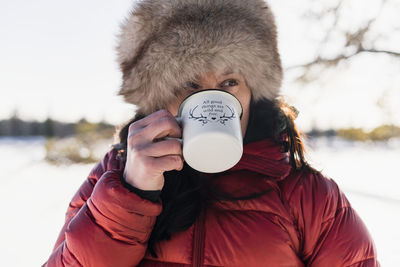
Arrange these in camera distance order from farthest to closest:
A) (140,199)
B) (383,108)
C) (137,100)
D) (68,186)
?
(383,108) < (68,186) < (137,100) < (140,199)

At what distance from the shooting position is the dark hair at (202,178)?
39.8 inches

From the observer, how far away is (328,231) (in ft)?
Result: 3.27

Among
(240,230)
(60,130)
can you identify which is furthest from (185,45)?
(60,130)

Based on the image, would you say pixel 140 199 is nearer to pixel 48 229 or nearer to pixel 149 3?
pixel 149 3

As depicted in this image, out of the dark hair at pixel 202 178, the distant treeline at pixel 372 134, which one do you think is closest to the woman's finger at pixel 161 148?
the dark hair at pixel 202 178

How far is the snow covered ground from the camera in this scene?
3.21 m

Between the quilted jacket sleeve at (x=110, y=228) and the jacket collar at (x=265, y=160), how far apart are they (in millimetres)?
405

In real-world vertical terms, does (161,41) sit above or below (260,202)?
above

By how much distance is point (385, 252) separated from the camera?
10.5ft

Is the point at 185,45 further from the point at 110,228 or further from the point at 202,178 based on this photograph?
the point at 110,228

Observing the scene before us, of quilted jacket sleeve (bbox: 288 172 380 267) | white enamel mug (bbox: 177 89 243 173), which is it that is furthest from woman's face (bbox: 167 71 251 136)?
quilted jacket sleeve (bbox: 288 172 380 267)

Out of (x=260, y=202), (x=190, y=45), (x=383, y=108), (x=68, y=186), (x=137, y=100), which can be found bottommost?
(x=68, y=186)

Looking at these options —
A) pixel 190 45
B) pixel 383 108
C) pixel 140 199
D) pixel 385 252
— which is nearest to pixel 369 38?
pixel 383 108

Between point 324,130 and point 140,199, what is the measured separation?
17.9 metres
